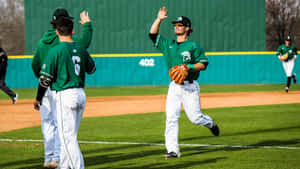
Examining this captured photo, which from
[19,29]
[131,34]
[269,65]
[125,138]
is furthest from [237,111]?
[19,29]

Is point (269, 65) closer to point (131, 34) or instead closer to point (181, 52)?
point (131, 34)

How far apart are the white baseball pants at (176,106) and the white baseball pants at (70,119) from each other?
1.97 m

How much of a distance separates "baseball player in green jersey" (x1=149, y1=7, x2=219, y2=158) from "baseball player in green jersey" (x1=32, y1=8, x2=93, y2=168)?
4.64 feet

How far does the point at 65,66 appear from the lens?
17.0 ft

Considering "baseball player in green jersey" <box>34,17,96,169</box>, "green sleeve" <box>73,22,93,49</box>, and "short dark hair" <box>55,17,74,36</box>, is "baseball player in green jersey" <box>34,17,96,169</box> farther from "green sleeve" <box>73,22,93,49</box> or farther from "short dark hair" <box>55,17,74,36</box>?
"green sleeve" <box>73,22,93,49</box>

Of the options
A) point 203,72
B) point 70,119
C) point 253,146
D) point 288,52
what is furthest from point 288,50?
point 70,119

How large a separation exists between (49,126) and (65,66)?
4.53 feet

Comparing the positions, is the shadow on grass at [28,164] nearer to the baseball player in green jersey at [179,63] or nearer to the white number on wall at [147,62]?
→ the baseball player in green jersey at [179,63]

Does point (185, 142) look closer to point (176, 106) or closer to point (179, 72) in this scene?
point (176, 106)

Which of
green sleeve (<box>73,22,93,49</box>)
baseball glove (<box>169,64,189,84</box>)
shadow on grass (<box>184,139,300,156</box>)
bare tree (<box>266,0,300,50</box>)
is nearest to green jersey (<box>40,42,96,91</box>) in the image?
green sleeve (<box>73,22,93,49</box>)

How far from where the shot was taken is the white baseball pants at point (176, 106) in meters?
6.97

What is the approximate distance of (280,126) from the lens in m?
10.5

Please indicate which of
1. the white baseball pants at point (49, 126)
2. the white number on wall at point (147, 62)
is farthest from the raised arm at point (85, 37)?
the white number on wall at point (147, 62)

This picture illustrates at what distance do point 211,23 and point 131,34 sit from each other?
4.87 metres
